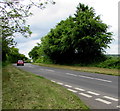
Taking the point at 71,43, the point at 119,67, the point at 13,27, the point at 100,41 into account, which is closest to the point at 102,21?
the point at 100,41

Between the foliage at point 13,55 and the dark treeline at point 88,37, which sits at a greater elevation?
the dark treeline at point 88,37

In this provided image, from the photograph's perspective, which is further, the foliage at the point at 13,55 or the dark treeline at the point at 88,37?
the dark treeline at the point at 88,37

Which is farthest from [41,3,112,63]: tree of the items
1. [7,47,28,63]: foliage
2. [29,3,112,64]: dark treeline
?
[7,47,28,63]: foliage

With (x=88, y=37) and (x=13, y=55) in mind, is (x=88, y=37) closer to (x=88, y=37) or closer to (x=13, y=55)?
(x=88, y=37)

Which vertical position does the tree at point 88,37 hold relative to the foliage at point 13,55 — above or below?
above

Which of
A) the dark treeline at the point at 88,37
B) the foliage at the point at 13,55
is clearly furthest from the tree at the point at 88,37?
the foliage at the point at 13,55

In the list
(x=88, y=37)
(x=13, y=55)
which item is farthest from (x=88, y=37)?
(x=13, y=55)

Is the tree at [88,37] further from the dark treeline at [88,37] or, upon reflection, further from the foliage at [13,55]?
the foliage at [13,55]

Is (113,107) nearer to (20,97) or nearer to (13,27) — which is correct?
(20,97)

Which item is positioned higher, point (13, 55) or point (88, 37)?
point (88, 37)

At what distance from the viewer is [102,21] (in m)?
24.7

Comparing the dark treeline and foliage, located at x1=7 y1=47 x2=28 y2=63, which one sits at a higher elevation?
the dark treeline

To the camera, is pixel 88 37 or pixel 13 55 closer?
pixel 88 37

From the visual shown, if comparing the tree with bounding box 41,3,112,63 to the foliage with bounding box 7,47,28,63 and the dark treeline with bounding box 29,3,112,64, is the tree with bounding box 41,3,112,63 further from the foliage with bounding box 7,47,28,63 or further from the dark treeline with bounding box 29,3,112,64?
the foliage with bounding box 7,47,28,63
